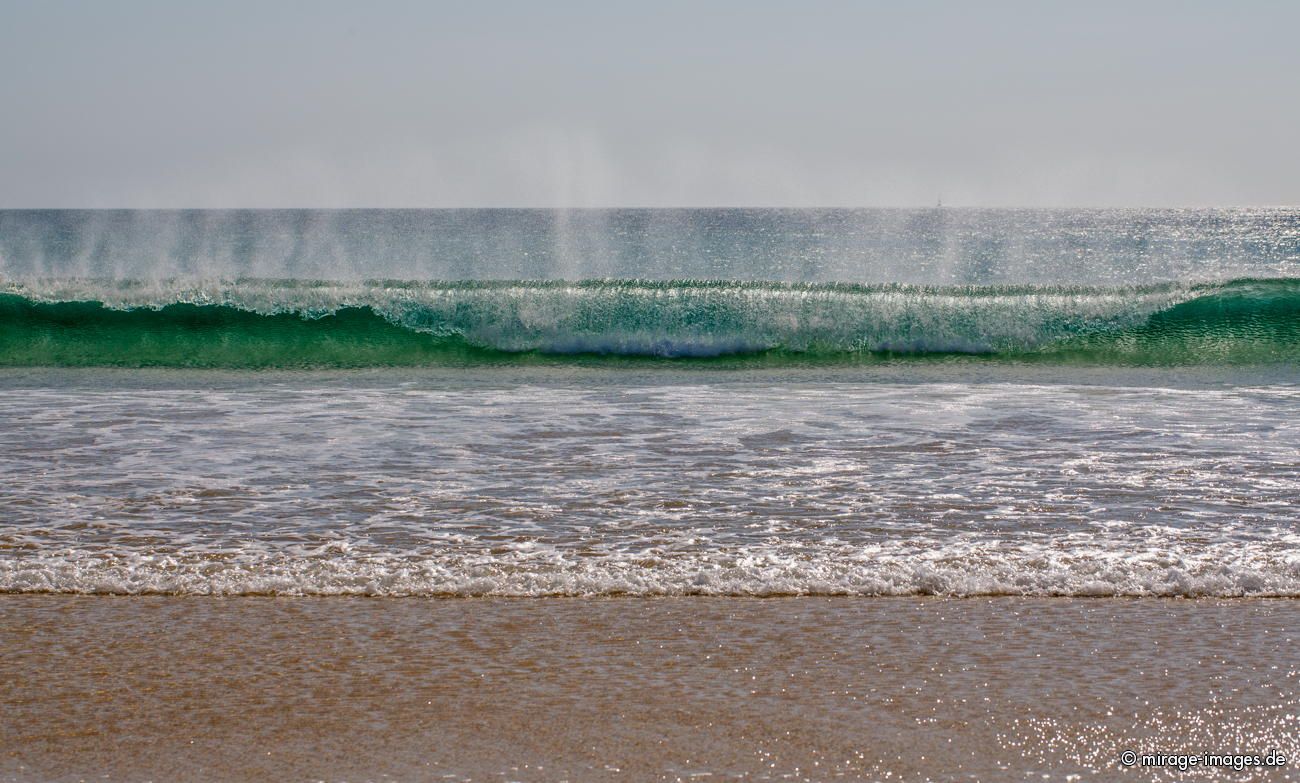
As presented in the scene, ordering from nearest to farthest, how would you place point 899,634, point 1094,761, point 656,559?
point 1094,761
point 899,634
point 656,559

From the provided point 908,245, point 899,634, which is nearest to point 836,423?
point 899,634

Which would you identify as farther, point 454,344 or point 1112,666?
point 454,344

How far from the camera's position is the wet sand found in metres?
2.81

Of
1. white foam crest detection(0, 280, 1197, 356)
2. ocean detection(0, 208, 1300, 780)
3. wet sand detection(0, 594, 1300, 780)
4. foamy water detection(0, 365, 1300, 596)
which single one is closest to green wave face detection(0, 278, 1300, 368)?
white foam crest detection(0, 280, 1197, 356)

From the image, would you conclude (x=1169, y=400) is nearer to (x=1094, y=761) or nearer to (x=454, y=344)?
(x=1094, y=761)

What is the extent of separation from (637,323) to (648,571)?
450 inches

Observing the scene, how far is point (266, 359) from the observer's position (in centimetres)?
1423

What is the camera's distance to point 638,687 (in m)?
3.27

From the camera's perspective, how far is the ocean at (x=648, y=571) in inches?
116

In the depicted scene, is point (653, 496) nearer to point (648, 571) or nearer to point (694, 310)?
point (648, 571)

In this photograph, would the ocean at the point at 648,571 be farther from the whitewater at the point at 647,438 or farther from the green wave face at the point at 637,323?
the green wave face at the point at 637,323

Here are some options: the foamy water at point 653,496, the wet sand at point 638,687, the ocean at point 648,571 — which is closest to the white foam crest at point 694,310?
the ocean at point 648,571

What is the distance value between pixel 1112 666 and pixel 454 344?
40.4 ft

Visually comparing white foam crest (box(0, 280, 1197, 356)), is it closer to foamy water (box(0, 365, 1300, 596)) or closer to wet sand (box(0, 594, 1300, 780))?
foamy water (box(0, 365, 1300, 596))
